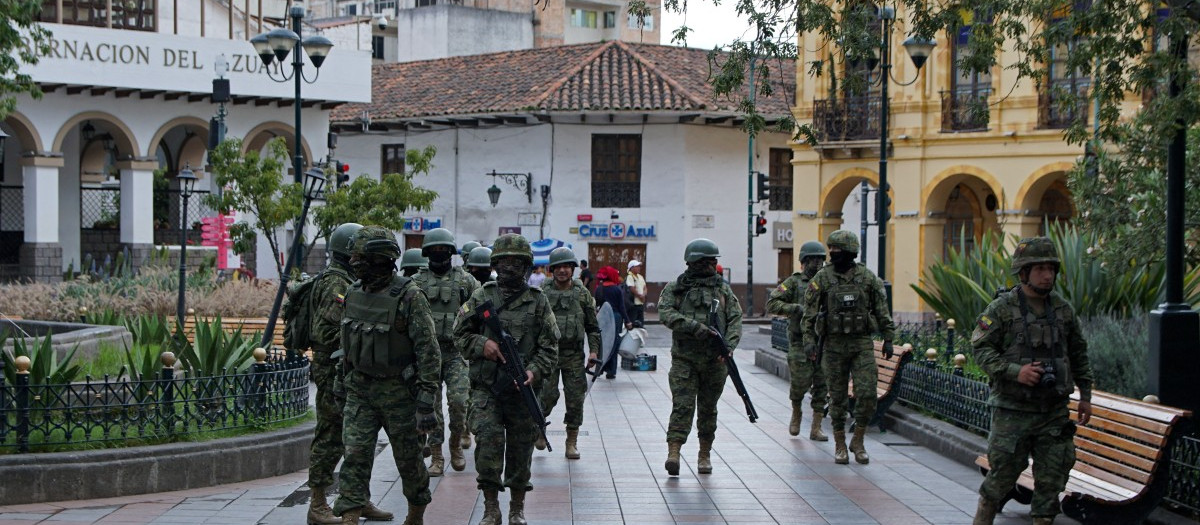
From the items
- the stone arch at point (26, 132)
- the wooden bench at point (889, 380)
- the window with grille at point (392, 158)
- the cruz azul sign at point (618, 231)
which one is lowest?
the wooden bench at point (889, 380)

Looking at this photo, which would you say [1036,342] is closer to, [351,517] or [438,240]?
[351,517]

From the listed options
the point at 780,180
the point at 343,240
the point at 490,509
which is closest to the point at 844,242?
the point at 490,509

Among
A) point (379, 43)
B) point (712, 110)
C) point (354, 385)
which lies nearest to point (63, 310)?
point (354, 385)

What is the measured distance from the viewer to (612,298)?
1956 cm

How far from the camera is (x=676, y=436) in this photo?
1091 centimetres

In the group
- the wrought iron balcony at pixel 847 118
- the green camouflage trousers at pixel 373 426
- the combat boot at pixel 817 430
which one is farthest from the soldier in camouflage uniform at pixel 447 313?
the wrought iron balcony at pixel 847 118

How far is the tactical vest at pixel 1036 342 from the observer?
7.93 m

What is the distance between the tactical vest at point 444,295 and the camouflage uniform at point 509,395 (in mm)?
1760

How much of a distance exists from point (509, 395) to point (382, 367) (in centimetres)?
113

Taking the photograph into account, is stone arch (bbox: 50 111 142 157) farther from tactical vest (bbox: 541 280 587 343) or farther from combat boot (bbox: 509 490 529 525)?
combat boot (bbox: 509 490 529 525)

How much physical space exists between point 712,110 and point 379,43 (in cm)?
2369

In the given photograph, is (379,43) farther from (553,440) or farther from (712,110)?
(553,440)

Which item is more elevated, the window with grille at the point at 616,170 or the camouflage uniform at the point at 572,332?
the window with grille at the point at 616,170

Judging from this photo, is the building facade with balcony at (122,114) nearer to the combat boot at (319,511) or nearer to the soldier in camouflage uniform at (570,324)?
the soldier in camouflage uniform at (570,324)
